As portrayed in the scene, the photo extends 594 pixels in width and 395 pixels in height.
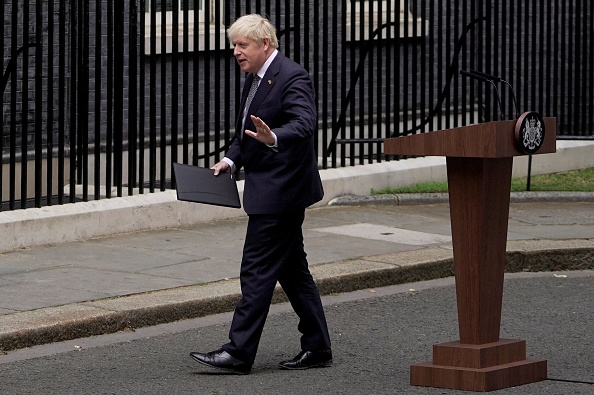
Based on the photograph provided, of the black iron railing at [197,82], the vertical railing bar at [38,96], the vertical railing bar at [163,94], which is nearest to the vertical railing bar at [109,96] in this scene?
the black iron railing at [197,82]

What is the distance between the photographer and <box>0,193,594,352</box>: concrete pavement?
7.96m

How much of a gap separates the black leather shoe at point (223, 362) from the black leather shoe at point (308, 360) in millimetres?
226

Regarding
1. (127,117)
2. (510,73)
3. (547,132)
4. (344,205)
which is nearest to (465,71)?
(510,73)

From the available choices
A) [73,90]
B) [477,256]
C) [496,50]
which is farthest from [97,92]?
[496,50]

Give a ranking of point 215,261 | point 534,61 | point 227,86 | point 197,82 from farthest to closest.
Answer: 1. point 534,61
2. point 227,86
3. point 197,82
4. point 215,261

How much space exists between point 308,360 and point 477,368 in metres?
0.91

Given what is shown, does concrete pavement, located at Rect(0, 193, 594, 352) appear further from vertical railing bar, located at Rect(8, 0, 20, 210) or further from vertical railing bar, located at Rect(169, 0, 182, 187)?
vertical railing bar, located at Rect(169, 0, 182, 187)

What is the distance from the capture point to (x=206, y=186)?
7.09 meters

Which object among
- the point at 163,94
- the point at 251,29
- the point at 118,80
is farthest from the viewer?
the point at 163,94

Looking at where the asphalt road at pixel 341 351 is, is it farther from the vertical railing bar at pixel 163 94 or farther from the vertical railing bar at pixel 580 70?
the vertical railing bar at pixel 580 70

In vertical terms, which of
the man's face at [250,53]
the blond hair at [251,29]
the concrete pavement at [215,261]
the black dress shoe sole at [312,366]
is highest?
the blond hair at [251,29]

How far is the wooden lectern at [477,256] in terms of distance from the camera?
6.58 metres

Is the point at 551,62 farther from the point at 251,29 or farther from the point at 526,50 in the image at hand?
the point at 251,29

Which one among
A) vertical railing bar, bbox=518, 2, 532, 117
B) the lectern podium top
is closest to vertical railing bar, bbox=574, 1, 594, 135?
vertical railing bar, bbox=518, 2, 532, 117
